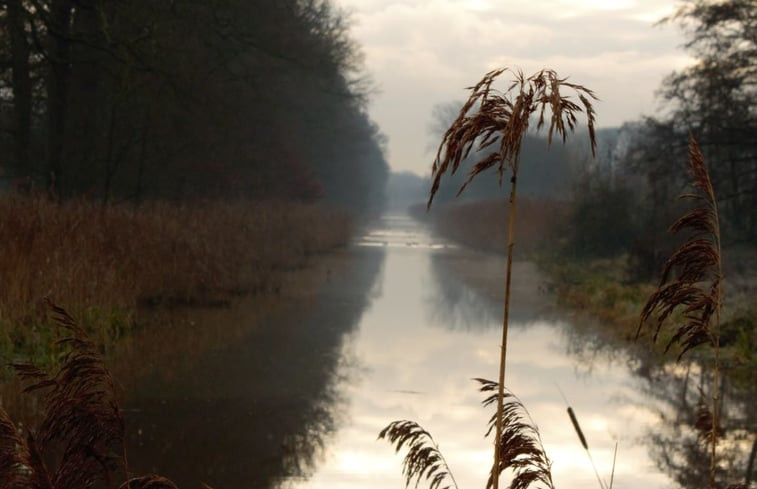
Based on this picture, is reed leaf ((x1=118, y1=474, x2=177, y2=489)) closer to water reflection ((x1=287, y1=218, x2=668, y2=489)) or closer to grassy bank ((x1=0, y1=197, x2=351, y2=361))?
water reflection ((x1=287, y1=218, x2=668, y2=489))

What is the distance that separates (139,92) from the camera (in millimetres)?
19219

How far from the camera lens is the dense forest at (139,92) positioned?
61.3 feet

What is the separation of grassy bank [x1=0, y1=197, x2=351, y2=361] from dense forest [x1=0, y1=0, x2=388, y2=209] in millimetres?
2231

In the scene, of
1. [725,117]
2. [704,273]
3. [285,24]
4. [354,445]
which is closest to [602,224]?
[725,117]

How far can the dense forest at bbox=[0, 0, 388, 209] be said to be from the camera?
61.3 ft

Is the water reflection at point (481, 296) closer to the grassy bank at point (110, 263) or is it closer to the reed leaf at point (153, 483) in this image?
the grassy bank at point (110, 263)

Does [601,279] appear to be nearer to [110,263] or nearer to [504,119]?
[110,263]

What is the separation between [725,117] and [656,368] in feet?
30.5

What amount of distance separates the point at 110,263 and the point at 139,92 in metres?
7.00

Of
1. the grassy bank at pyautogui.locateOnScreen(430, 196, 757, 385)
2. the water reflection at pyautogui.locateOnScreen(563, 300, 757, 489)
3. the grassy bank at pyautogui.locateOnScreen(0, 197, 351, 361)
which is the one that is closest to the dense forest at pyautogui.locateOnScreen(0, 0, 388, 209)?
the grassy bank at pyautogui.locateOnScreen(0, 197, 351, 361)

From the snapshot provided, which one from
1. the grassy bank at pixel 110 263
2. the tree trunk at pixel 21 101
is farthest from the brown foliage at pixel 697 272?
the tree trunk at pixel 21 101

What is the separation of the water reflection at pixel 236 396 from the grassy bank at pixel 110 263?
86 cm

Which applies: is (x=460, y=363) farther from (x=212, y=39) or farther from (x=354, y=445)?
(x=212, y=39)

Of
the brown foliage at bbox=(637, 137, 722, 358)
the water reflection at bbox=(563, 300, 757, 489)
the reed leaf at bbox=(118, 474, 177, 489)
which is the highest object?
the brown foliage at bbox=(637, 137, 722, 358)
